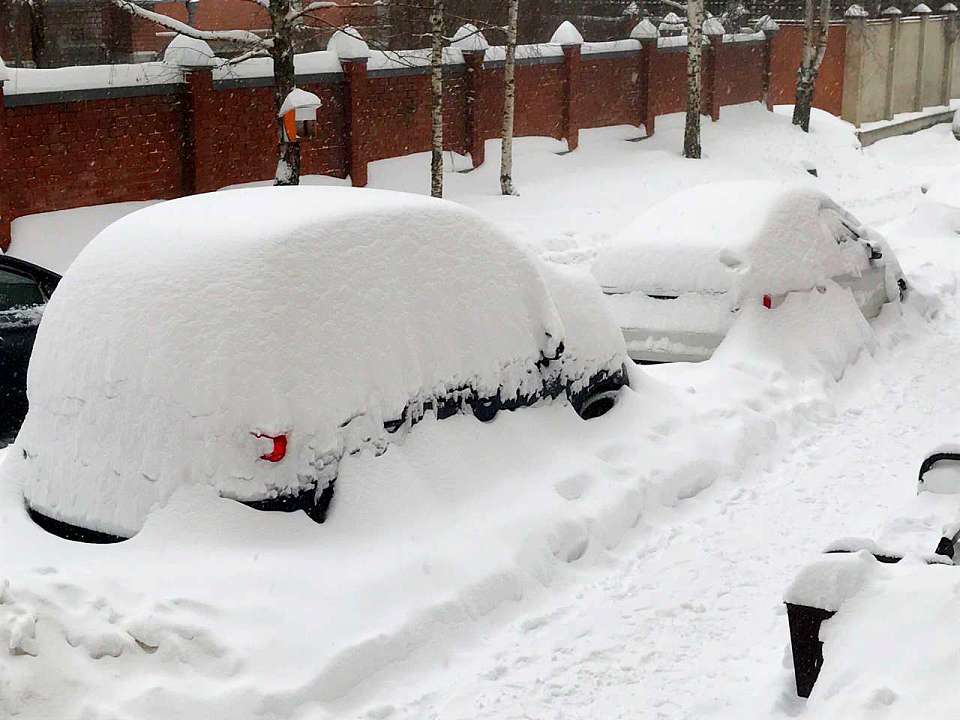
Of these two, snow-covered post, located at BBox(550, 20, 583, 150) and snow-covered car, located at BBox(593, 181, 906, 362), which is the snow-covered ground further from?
snow-covered post, located at BBox(550, 20, 583, 150)

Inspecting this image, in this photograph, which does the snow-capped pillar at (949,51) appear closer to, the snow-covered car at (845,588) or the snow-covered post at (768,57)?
the snow-covered post at (768,57)

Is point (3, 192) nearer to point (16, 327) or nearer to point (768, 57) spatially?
point (16, 327)

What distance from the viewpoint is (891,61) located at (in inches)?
1614

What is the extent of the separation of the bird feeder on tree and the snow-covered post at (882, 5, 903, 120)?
95.2 feet

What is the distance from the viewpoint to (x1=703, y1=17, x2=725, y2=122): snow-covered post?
32312 mm

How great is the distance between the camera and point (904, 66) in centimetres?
4225

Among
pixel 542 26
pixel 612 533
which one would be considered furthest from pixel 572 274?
pixel 542 26

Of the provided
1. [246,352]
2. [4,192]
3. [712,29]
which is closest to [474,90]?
[4,192]

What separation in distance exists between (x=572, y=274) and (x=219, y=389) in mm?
3057

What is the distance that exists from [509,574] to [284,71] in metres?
12.4

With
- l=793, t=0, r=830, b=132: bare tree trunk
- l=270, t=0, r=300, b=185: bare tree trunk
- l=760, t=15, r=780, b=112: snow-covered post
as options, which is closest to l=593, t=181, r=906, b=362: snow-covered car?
l=270, t=0, r=300, b=185: bare tree trunk

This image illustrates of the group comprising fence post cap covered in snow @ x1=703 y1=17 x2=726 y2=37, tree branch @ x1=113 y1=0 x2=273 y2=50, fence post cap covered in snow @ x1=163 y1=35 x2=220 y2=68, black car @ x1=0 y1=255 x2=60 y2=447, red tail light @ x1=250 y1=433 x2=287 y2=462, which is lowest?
black car @ x1=0 y1=255 x2=60 y2=447

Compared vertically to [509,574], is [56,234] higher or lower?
lower

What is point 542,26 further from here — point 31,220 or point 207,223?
point 207,223
